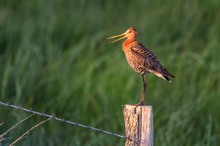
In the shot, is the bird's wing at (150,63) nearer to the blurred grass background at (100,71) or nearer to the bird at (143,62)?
the bird at (143,62)

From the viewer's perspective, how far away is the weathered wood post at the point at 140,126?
4.65 m

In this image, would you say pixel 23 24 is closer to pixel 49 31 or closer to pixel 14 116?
pixel 49 31

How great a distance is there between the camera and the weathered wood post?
465 cm

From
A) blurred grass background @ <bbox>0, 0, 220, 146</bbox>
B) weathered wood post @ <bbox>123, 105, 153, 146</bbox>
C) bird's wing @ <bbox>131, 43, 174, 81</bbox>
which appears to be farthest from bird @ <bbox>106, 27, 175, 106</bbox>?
blurred grass background @ <bbox>0, 0, 220, 146</bbox>

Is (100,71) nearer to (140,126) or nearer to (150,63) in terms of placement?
(150,63)

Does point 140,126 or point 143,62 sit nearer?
point 140,126

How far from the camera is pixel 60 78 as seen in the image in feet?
28.8

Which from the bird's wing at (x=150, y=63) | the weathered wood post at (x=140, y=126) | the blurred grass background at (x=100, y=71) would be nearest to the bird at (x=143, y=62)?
the bird's wing at (x=150, y=63)

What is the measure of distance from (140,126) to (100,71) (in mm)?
4606

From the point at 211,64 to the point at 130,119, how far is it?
197 inches

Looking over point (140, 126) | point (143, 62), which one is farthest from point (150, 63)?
point (140, 126)

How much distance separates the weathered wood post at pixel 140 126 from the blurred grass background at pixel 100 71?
1.74 m

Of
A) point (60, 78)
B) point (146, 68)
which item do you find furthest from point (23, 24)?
point (146, 68)

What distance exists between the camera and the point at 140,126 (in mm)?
4672
